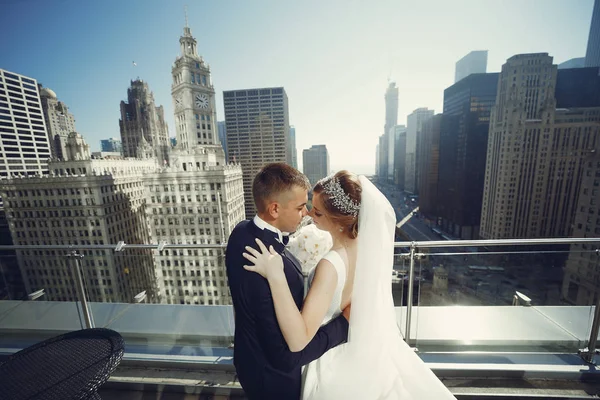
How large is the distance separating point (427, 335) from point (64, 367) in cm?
→ 332

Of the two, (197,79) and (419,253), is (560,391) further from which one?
(197,79)

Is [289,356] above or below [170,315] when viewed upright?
above

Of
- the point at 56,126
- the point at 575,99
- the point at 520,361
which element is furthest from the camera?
the point at 56,126

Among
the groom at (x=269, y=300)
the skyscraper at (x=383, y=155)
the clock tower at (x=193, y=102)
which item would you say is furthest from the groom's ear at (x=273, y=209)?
the skyscraper at (x=383, y=155)

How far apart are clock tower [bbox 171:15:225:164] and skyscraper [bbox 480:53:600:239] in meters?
56.0

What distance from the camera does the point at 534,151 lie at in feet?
158

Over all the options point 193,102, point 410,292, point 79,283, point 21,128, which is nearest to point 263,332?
point 410,292

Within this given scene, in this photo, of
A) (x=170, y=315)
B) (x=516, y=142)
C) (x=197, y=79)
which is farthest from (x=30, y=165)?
(x=516, y=142)

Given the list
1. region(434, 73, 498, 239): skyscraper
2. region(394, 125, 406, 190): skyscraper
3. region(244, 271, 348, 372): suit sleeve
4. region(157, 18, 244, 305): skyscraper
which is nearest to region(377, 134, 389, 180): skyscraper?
region(394, 125, 406, 190): skyscraper

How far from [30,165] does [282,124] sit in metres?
62.6

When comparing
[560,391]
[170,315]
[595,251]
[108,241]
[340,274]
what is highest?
[340,274]

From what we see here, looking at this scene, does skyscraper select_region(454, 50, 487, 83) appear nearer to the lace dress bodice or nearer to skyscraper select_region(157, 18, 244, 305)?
skyscraper select_region(157, 18, 244, 305)

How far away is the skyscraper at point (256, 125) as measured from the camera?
80875 millimetres

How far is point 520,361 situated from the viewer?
8.46ft
